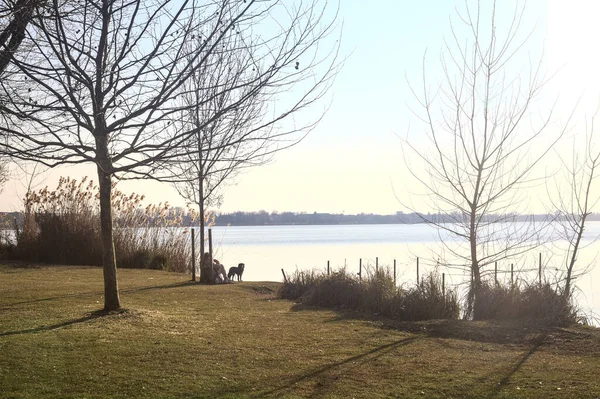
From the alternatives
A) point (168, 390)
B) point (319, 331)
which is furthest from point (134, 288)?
point (168, 390)

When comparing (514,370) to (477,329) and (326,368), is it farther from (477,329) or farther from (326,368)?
(477,329)

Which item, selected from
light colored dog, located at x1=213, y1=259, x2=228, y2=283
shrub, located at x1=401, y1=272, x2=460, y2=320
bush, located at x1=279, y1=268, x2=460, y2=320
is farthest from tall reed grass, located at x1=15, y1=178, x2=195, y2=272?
shrub, located at x1=401, y1=272, x2=460, y2=320

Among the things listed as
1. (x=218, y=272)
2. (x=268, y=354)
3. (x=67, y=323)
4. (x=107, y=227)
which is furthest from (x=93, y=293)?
(x=268, y=354)

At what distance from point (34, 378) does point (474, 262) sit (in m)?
7.54

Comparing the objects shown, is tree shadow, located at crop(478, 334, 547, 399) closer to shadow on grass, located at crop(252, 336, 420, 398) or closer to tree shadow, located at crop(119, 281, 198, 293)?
shadow on grass, located at crop(252, 336, 420, 398)

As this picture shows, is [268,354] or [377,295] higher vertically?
[377,295]

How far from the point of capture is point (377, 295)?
11711 mm

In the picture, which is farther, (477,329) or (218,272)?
(218,272)

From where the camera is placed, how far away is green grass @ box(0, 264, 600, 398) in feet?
19.3

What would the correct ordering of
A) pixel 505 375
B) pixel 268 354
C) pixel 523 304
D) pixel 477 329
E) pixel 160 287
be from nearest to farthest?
pixel 505 375
pixel 268 354
pixel 477 329
pixel 523 304
pixel 160 287

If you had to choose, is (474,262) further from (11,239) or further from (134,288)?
(11,239)

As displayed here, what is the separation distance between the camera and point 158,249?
20.3 meters

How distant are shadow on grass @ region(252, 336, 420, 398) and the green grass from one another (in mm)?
12

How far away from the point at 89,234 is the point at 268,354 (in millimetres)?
13440
